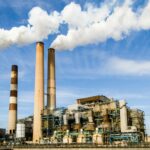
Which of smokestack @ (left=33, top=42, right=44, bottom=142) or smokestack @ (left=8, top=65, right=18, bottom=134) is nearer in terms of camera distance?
smokestack @ (left=33, top=42, right=44, bottom=142)

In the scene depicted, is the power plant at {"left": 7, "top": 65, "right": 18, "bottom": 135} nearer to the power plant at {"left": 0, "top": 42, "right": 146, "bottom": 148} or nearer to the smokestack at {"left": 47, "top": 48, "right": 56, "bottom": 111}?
the power plant at {"left": 0, "top": 42, "right": 146, "bottom": 148}

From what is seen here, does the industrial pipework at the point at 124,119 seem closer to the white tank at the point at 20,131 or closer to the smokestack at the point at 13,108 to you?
the white tank at the point at 20,131

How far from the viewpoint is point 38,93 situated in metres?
80.8

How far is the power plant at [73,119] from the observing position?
217ft

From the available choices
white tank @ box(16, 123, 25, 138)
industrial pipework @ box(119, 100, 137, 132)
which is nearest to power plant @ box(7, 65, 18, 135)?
white tank @ box(16, 123, 25, 138)

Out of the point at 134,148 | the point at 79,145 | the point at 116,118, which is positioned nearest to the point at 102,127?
the point at 116,118

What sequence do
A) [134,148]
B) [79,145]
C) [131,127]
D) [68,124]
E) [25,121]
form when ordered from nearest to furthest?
1. [134,148]
2. [79,145]
3. [131,127]
4. [68,124]
5. [25,121]

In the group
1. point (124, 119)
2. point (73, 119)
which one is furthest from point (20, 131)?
point (124, 119)

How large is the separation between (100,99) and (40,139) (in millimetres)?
17488

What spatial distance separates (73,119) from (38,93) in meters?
11.6

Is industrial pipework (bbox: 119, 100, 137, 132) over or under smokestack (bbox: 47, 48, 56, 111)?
under

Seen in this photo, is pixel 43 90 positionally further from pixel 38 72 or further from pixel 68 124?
pixel 68 124

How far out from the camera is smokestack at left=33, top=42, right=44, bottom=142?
79750 mm

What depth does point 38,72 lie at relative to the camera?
81.8 m
